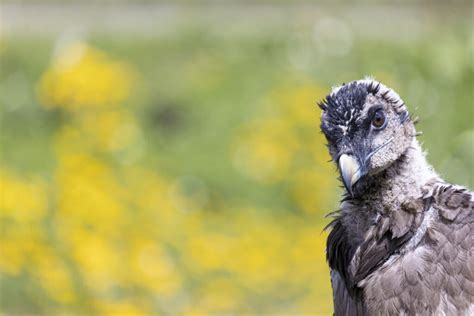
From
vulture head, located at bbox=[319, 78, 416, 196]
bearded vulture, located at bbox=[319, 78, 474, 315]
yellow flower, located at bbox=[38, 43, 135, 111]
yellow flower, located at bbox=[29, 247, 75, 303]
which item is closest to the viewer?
bearded vulture, located at bbox=[319, 78, 474, 315]

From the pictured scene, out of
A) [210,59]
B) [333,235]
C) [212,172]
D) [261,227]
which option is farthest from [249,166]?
[333,235]

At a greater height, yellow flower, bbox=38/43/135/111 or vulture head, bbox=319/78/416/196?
yellow flower, bbox=38/43/135/111

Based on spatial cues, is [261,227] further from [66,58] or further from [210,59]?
[210,59]

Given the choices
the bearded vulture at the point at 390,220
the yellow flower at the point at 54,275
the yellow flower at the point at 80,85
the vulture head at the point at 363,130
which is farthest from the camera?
the yellow flower at the point at 80,85

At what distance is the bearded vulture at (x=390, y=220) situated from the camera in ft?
10.6

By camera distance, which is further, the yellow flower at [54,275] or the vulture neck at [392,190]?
the yellow flower at [54,275]

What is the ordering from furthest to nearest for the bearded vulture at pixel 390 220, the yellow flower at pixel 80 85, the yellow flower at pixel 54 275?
the yellow flower at pixel 80 85 → the yellow flower at pixel 54 275 → the bearded vulture at pixel 390 220

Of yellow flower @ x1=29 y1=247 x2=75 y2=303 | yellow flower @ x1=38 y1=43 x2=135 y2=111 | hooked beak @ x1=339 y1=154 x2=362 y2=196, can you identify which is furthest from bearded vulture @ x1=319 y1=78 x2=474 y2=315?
yellow flower @ x1=38 y1=43 x2=135 y2=111

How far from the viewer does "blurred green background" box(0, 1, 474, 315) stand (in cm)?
560

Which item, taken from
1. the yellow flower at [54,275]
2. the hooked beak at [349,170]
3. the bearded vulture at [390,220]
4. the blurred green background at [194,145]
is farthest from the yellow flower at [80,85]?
the hooked beak at [349,170]

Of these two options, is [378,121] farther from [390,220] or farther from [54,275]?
[54,275]

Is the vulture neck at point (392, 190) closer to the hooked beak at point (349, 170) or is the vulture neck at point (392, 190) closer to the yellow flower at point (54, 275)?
the hooked beak at point (349, 170)

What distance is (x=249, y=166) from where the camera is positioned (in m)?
7.92

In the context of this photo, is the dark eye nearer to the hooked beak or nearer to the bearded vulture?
the bearded vulture
